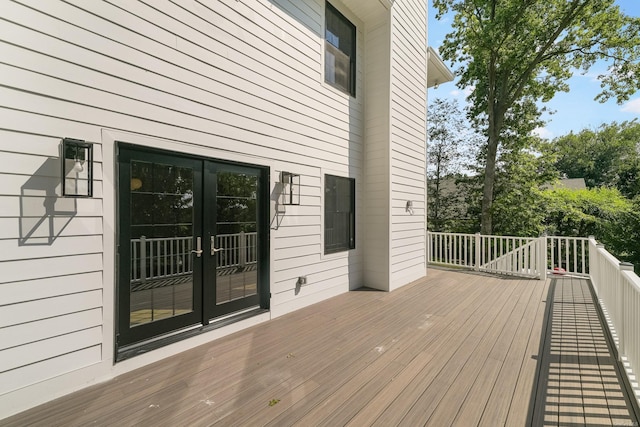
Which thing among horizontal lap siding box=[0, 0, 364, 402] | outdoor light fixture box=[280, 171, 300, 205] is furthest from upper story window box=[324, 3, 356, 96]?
outdoor light fixture box=[280, 171, 300, 205]

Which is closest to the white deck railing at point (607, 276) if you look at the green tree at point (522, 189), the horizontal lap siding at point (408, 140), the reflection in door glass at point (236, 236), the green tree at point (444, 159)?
the horizontal lap siding at point (408, 140)

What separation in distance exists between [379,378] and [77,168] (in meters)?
3.09

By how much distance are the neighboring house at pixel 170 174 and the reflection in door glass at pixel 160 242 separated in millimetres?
13

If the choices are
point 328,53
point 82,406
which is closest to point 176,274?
point 82,406

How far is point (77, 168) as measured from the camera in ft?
7.29

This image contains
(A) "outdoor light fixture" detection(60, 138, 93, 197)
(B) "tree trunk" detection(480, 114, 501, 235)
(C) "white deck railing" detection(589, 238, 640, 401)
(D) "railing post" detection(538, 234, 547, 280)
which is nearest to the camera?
(A) "outdoor light fixture" detection(60, 138, 93, 197)

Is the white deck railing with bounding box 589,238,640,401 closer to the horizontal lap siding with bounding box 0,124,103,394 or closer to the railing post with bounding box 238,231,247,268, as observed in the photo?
the railing post with bounding box 238,231,247,268

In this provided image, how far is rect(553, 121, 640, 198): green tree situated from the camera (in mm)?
25234

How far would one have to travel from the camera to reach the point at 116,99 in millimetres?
2471

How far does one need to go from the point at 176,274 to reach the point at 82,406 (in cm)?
121

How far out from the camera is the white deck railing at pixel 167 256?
106 inches

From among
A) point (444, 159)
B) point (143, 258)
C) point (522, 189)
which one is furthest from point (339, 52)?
point (522, 189)

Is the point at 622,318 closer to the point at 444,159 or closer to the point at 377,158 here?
the point at 377,158

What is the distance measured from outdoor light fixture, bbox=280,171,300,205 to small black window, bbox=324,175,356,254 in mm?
743
